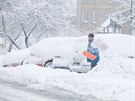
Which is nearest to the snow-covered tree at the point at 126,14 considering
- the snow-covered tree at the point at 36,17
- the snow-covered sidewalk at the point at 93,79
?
the snow-covered tree at the point at 36,17

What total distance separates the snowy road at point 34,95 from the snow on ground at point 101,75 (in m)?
0.28

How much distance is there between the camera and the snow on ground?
11844 mm

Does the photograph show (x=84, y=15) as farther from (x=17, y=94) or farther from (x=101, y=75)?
(x=17, y=94)

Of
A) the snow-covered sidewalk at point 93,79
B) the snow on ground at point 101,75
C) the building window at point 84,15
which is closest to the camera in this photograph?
the snow-covered sidewalk at point 93,79

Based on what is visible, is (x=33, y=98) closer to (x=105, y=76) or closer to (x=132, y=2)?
(x=105, y=76)

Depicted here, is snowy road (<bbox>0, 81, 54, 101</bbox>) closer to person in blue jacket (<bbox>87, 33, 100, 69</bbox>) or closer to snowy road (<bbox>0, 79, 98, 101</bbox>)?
snowy road (<bbox>0, 79, 98, 101</bbox>)

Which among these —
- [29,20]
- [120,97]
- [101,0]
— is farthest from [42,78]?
[101,0]

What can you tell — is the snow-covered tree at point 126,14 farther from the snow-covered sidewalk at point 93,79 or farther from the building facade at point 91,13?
the building facade at point 91,13

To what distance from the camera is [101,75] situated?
563 inches

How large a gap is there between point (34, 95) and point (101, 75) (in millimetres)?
3131

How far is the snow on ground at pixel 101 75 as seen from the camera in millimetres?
11844

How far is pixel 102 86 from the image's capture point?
12.3 metres

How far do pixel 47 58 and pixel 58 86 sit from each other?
4785 millimetres

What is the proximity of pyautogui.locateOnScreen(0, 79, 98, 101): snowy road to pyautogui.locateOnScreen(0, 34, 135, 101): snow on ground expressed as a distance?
0.28 meters
